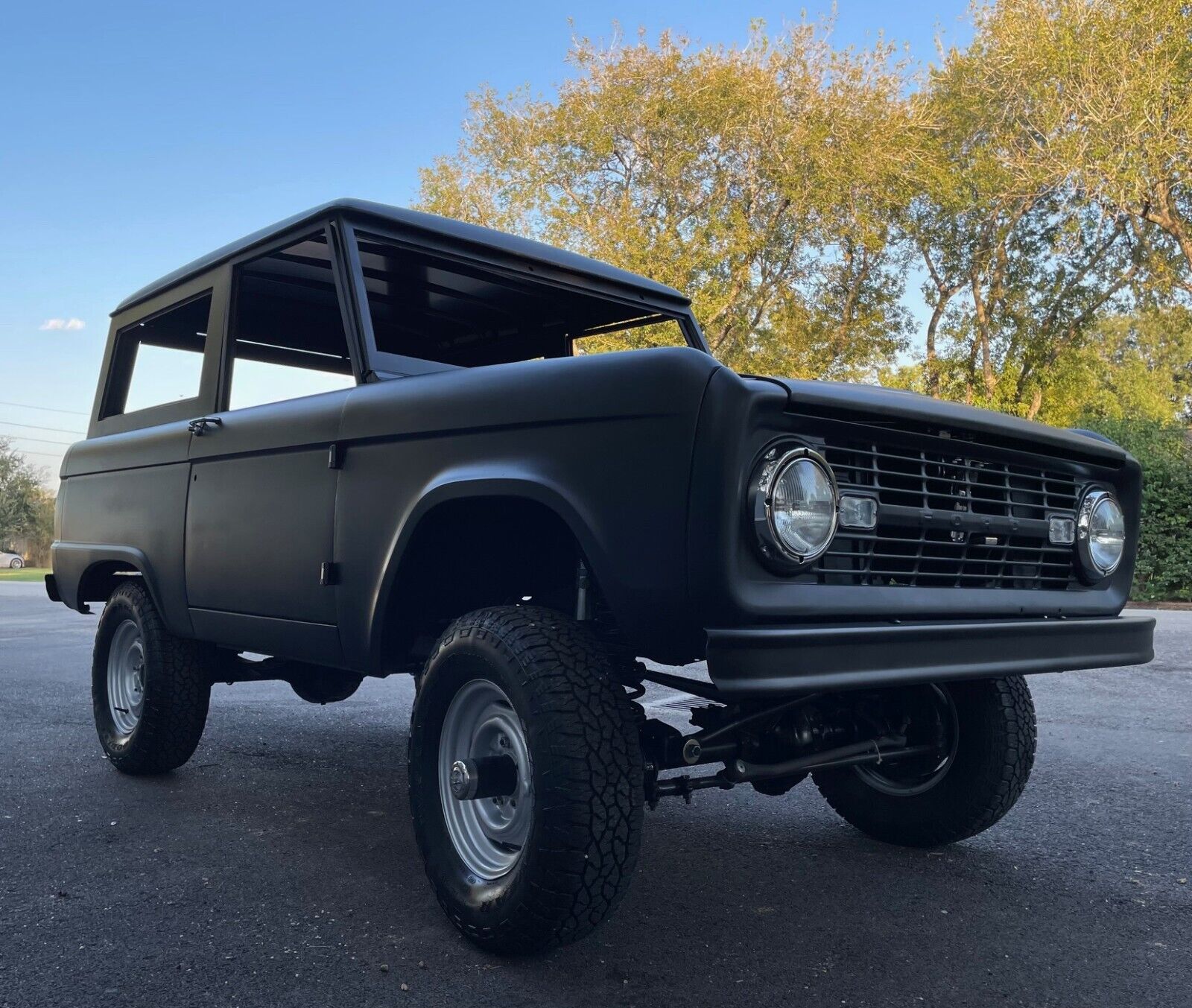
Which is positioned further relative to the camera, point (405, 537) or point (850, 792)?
point (850, 792)

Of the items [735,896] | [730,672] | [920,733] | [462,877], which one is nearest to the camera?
[730,672]

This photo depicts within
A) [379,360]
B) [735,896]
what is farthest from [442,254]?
[735,896]

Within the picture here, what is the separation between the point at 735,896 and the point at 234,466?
2.13 metres

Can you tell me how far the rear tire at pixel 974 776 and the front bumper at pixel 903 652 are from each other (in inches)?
20.7

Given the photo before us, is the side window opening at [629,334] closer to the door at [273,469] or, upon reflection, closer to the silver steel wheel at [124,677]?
the door at [273,469]

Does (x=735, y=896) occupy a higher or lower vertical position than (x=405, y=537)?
lower

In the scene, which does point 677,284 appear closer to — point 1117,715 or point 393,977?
point 1117,715

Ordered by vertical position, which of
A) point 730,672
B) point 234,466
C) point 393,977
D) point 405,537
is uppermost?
point 234,466

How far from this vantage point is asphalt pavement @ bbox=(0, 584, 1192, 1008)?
2.56 meters

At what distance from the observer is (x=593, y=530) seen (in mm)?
2529

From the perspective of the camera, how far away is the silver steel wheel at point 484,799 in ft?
9.27

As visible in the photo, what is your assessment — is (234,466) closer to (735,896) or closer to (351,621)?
(351,621)

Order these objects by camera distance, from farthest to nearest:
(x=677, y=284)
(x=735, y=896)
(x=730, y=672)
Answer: (x=677, y=284)
(x=735, y=896)
(x=730, y=672)

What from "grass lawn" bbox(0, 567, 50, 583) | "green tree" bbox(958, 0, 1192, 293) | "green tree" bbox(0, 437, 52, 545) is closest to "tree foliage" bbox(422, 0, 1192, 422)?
"green tree" bbox(958, 0, 1192, 293)
